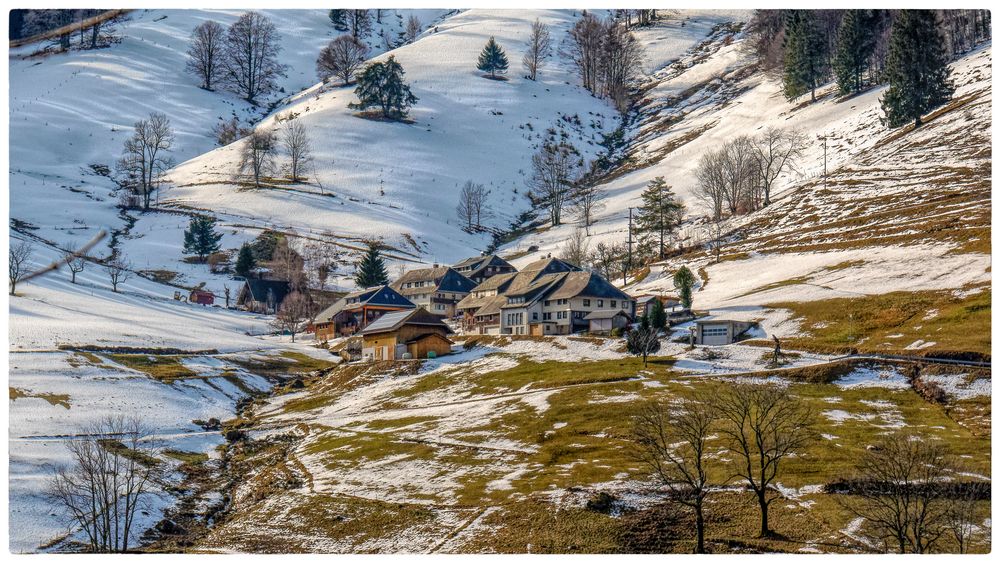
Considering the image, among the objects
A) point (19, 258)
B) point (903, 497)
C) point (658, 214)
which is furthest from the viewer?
point (658, 214)

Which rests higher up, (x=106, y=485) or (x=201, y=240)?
(x=201, y=240)

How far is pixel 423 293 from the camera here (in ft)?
545

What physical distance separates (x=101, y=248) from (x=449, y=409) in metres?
113

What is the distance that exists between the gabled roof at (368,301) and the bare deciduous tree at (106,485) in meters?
67.5

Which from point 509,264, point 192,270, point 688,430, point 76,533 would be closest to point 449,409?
point 688,430

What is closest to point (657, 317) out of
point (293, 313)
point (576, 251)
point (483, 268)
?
point (483, 268)

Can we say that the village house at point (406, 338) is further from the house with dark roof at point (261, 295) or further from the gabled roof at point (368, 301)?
the house with dark roof at point (261, 295)

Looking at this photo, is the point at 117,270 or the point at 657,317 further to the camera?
the point at 117,270

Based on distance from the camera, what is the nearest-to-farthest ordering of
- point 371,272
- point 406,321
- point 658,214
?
point 406,321 < point 371,272 < point 658,214

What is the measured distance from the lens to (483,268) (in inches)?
6895

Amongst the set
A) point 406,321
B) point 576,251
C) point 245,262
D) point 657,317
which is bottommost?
point 406,321

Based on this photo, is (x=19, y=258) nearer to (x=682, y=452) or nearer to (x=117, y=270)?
(x=117, y=270)

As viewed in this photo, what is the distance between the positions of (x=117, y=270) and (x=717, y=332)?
11044cm
